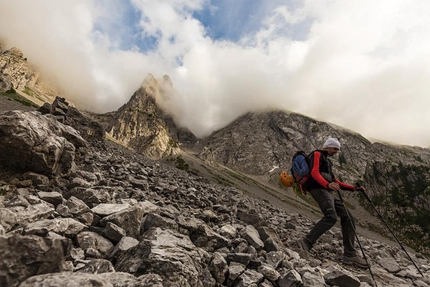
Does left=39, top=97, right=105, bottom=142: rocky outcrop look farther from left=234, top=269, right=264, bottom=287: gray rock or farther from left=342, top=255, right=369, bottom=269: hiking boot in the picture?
left=234, top=269, right=264, bottom=287: gray rock

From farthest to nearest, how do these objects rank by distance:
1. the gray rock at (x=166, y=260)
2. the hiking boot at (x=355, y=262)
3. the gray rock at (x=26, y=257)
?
1. the hiking boot at (x=355, y=262)
2. the gray rock at (x=166, y=260)
3. the gray rock at (x=26, y=257)

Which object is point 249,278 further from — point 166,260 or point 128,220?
point 128,220

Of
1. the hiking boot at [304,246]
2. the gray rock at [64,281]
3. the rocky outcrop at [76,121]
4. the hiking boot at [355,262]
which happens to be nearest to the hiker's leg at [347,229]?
the hiking boot at [355,262]

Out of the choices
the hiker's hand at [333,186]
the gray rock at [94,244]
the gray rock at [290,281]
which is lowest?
the gray rock at [94,244]

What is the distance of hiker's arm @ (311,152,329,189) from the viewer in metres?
9.37

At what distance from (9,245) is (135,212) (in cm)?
312

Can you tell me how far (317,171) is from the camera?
31.5 feet

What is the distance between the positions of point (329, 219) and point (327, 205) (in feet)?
1.65

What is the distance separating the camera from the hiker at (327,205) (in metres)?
9.37

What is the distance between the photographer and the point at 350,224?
9773 mm

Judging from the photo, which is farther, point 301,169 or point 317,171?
point 301,169

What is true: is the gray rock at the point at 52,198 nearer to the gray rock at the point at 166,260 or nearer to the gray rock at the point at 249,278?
the gray rock at the point at 166,260

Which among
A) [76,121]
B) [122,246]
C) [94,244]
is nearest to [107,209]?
[94,244]

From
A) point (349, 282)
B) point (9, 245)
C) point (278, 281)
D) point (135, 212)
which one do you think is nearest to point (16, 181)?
point (135, 212)
